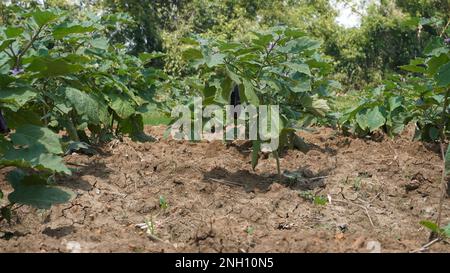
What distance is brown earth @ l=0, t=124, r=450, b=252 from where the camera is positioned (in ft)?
7.14

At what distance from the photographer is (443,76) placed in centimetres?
245

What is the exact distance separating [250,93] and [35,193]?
1.12 m

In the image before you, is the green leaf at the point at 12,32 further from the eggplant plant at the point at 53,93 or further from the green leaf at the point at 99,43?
the green leaf at the point at 99,43

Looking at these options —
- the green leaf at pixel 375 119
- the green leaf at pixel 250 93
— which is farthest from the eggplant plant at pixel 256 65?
the green leaf at pixel 375 119

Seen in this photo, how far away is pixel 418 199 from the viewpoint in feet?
10.0

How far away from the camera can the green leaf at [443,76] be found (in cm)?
243

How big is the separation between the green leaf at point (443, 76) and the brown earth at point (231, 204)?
23.7 inches

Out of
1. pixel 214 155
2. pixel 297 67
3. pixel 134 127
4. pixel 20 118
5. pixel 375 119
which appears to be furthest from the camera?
pixel 375 119

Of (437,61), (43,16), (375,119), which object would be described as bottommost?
(375,119)

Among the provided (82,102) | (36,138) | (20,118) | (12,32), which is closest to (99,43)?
(82,102)

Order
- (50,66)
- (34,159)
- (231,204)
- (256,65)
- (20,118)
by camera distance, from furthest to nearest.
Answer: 1. (256,65)
2. (231,204)
3. (20,118)
4. (50,66)
5. (34,159)

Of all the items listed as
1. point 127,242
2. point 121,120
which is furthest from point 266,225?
point 121,120

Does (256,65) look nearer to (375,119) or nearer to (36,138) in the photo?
(36,138)
